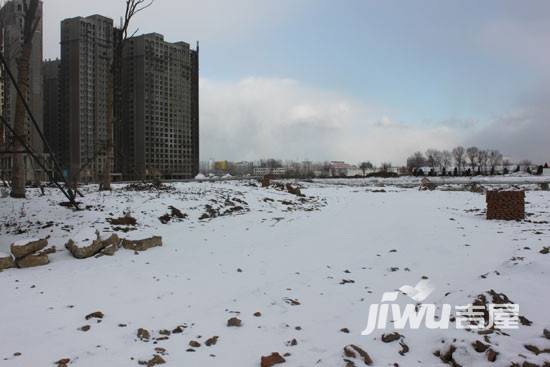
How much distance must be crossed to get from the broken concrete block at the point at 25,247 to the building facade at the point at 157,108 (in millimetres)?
24054

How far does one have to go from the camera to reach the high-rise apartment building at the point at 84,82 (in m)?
25.3

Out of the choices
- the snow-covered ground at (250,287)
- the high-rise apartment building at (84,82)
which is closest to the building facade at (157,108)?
the high-rise apartment building at (84,82)

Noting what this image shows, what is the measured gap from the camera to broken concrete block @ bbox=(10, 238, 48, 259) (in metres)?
6.74

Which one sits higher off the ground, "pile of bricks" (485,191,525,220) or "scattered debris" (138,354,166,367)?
"pile of bricks" (485,191,525,220)

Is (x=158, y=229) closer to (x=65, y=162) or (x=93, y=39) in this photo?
(x=93, y=39)

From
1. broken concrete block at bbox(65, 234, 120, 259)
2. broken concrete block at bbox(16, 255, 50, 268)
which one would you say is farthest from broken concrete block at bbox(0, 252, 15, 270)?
broken concrete block at bbox(65, 234, 120, 259)

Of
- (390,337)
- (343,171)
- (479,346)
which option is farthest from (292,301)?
(343,171)

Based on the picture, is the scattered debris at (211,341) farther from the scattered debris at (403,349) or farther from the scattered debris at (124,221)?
the scattered debris at (124,221)

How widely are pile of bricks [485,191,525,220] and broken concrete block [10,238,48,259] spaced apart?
1332 centimetres

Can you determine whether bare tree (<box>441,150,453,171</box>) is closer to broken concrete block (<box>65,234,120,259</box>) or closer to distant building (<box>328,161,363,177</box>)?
distant building (<box>328,161,363,177</box>)

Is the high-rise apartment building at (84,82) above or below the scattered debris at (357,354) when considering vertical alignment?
above

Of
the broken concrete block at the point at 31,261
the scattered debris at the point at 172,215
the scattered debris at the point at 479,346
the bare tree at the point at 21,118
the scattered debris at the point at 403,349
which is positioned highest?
the bare tree at the point at 21,118

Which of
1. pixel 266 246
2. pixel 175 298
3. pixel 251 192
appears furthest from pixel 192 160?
pixel 175 298

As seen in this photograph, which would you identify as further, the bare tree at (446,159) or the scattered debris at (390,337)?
the bare tree at (446,159)
